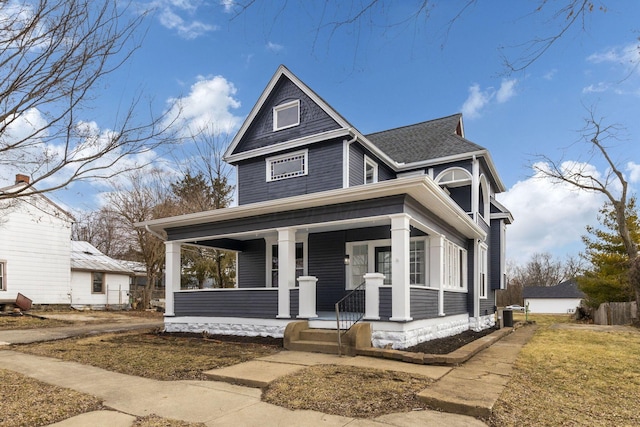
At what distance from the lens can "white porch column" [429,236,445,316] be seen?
1030cm

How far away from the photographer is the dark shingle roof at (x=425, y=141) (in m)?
13.8

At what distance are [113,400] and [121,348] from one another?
14.2ft

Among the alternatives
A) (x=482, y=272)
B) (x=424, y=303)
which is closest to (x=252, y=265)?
(x=424, y=303)

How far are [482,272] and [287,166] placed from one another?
25.0 feet

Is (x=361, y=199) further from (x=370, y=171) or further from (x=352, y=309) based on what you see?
(x=370, y=171)

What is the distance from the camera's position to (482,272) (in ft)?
48.2

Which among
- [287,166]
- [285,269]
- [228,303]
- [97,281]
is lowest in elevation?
[97,281]

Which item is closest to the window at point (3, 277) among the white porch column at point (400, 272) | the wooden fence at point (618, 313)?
the white porch column at point (400, 272)

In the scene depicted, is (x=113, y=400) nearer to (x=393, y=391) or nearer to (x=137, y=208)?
(x=393, y=391)

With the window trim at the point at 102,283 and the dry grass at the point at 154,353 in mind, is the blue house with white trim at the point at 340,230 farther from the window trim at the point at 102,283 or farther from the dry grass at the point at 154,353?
the window trim at the point at 102,283

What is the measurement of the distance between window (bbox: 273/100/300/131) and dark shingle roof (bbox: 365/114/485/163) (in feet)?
12.9

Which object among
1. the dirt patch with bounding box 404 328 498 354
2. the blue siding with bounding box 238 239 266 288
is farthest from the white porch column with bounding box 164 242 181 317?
the dirt patch with bounding box 404 328 498 354

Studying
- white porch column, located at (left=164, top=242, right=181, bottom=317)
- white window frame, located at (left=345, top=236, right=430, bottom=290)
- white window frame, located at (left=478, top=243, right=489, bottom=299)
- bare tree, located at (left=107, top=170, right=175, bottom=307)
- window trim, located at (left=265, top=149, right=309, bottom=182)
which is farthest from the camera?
bare tree, located at (left=107, top=170, right=175, bottom=307)

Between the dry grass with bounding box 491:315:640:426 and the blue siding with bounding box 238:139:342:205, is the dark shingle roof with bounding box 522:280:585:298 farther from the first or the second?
the blue siding with bounding box 238:139:342:205
